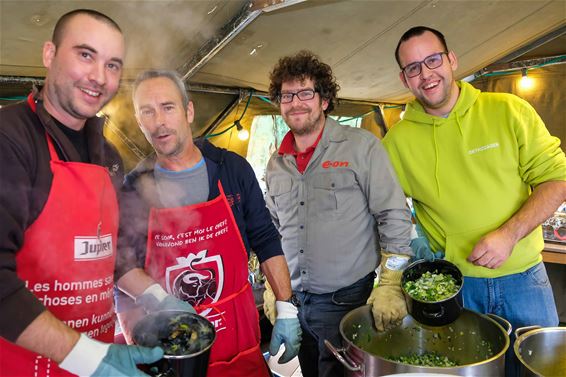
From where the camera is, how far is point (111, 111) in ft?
10.3

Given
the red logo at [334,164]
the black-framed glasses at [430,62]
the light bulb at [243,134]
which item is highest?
the black-framed glasses at [430,62]

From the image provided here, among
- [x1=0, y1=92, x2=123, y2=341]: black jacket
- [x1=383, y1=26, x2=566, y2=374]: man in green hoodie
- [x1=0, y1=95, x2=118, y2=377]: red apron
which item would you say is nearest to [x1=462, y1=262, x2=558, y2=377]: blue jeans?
[x1=383, y1=26, x2=566, y2=374]: man in green hoodie

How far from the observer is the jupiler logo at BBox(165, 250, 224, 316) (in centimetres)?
179

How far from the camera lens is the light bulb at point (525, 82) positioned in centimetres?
440

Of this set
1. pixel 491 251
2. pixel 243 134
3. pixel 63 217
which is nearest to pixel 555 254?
pixel 491 251

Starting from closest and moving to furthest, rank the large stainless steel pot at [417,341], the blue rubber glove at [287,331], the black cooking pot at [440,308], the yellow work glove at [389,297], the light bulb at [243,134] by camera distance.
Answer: the large stainless steel pot at [417,341]
the black cooking pot at [440,308]
the yellow work glove at [389,297]
the blue rubber glove at [287,331]
the light bulb at [243,134]

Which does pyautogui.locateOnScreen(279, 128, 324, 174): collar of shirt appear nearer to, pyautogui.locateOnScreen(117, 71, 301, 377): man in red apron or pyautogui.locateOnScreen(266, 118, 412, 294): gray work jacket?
pyautogui.locateOnScreen(266, 118, 412, 294): gray work jacket

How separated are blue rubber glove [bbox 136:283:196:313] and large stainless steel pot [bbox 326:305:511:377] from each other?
566 mm

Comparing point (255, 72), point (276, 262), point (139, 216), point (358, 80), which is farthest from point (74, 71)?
point (358, 80)

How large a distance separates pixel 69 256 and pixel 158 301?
0.43 metres

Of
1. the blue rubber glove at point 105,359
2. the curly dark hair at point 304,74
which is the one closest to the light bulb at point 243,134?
the curly dark hair at point 304,74

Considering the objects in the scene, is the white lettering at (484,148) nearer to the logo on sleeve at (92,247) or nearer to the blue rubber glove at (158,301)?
the blue rubber glove at (158,301)

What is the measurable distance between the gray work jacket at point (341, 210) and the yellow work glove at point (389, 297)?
4.7 inches

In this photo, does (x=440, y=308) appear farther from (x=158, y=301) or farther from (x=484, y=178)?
(x=158, y=301)
